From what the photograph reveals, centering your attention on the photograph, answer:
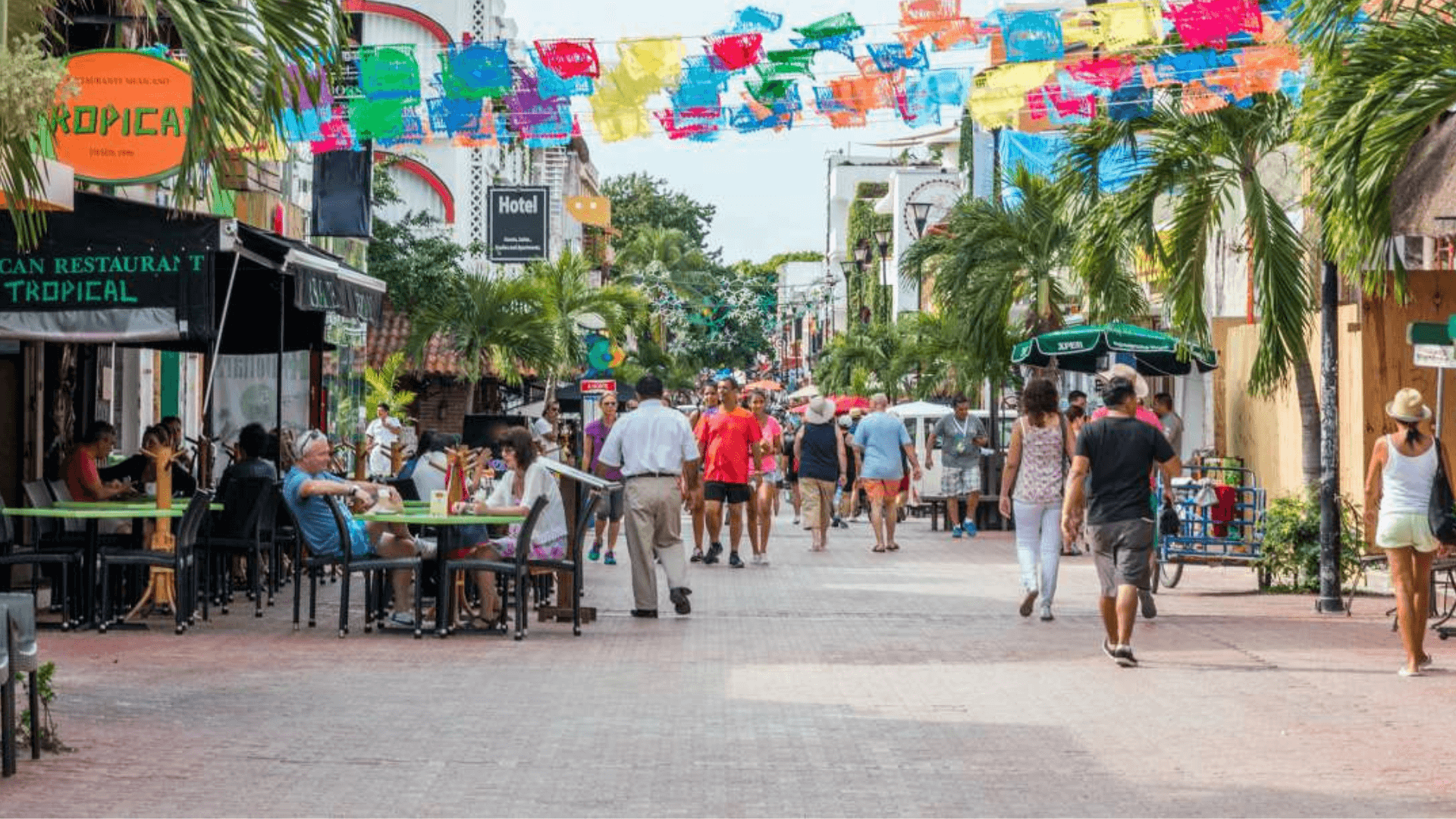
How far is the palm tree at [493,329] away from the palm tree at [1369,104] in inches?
1074

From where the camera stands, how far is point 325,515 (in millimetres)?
15273

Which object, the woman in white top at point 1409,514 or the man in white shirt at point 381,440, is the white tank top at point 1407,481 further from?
the man in white shirt at point 381,440

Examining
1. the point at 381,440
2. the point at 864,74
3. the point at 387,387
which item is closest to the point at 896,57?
the point at 864,74

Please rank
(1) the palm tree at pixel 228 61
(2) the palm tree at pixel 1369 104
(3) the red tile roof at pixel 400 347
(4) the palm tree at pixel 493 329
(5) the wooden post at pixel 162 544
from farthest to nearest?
(3) the red tile roof at pixel 400 347 < (4) the palm tree at pixel 493 329 < (5) the wooden post at pixel 162 544 < (2) the palm tree at pixel 1369 104 < (1) the palm tree at pixel 228 61

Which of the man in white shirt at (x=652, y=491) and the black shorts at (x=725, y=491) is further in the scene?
the black shorts at (x=725, y=491)

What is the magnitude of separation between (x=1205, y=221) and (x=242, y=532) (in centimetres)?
850

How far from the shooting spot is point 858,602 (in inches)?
709

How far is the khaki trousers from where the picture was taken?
16500 millimetres

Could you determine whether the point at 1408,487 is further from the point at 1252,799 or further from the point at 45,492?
the point at 45,492

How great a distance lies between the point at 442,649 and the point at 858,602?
4.93 metres

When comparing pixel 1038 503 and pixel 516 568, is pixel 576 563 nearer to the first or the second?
pixel 516 568

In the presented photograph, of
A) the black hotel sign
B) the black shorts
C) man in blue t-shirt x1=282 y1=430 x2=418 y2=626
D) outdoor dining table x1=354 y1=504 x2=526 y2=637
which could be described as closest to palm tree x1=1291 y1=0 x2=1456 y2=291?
outdoor dining table x1=354 y1=504 x2=526 y2=637

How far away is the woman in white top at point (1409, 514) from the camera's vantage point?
497 inches

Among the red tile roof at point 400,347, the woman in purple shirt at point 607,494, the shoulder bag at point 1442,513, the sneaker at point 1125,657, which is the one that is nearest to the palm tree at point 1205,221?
the shoulder bag at point 1442,513
